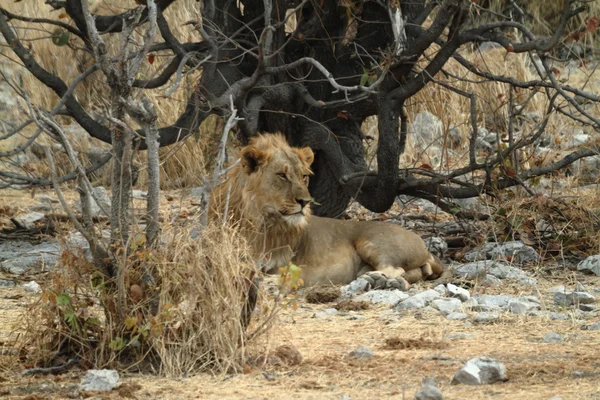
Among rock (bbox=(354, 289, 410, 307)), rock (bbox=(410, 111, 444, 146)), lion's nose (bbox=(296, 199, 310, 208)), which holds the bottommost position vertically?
rock (bbox=(354, 289, 410, 307))

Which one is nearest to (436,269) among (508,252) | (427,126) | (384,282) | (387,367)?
(508,252)

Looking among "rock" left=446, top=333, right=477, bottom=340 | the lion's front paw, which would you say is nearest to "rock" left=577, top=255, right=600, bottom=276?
the lion's front paw

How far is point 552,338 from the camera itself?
557 cm

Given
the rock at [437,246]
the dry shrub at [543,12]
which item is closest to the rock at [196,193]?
the rock at [437,246]

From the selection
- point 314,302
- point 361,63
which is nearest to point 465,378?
point 314,302

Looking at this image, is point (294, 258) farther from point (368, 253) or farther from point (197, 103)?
point (197, 103)

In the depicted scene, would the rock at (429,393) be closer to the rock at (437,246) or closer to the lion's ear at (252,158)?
the lion's ear at (252,158)

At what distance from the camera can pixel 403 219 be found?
1044 centimetres

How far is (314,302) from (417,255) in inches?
55.4

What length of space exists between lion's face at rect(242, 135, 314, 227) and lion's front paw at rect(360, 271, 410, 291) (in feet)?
2.23

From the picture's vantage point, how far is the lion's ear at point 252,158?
7938 millimetres

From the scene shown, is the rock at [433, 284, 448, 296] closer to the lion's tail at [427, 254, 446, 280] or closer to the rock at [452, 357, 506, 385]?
the lion's tail at [427, 254, 446, 280]

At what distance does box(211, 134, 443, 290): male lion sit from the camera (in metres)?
7.97

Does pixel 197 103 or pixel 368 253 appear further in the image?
pixel 368 253
